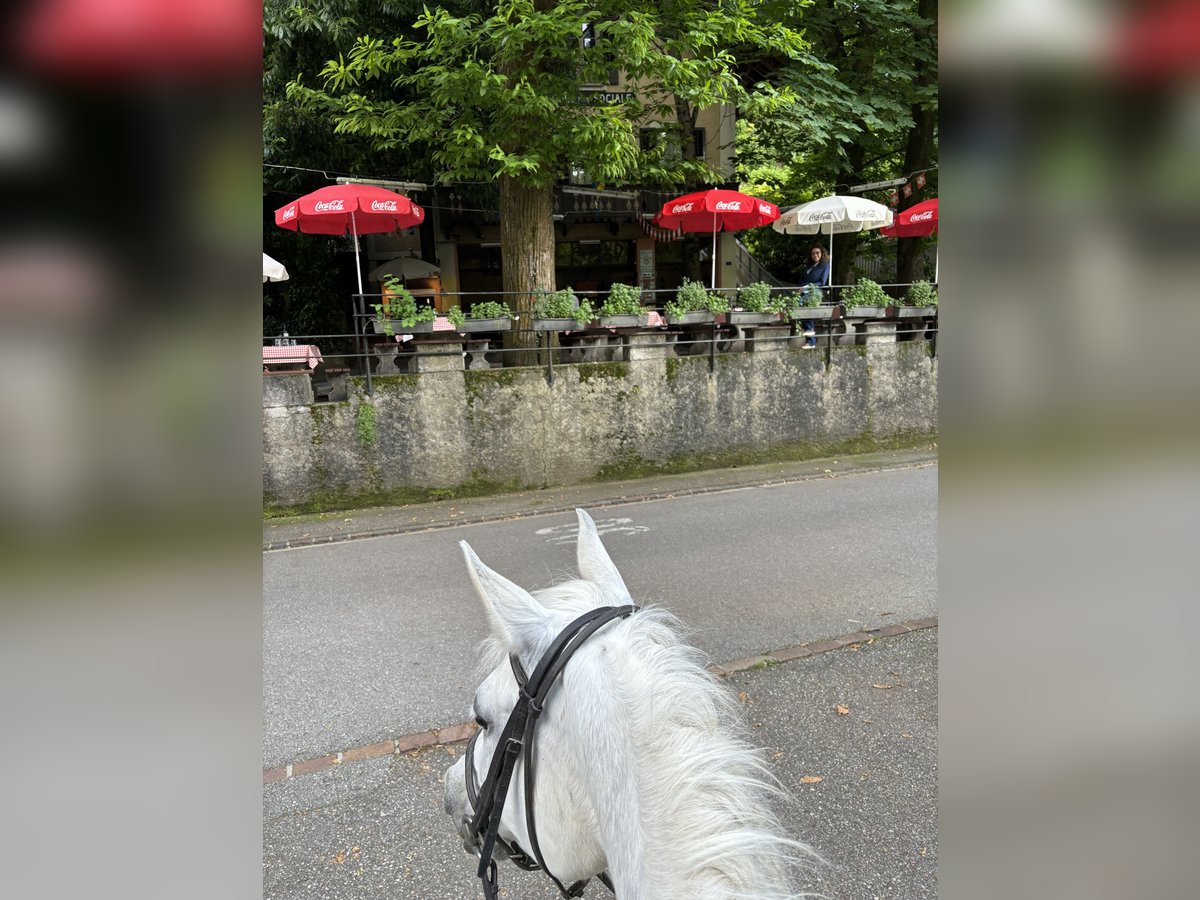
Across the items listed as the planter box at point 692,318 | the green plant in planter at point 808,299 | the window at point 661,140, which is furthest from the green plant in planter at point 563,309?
the window at point 661,140

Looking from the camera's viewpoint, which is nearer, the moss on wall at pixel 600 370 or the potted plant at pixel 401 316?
the potted plant at pixel 401 316

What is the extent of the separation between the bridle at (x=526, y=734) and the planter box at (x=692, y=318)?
28.2 ft

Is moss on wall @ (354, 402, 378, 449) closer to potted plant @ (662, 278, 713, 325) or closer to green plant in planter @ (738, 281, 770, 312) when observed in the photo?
potted plant @ (662, 278, 713, 325)

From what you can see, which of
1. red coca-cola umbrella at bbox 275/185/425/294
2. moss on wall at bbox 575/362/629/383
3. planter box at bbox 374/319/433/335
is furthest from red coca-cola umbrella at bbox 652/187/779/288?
planter box at bbox 374/319/433/335

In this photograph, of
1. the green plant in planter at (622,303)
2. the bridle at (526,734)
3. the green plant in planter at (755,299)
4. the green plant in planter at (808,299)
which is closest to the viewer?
the bridle at (526,734)

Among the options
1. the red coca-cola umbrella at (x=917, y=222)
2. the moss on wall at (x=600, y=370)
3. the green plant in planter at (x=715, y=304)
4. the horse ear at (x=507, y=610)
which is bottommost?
the horse ear at (x=507, y=610)

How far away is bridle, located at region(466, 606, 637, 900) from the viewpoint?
158 cm

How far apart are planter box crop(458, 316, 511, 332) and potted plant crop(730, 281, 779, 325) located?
10.9 ft

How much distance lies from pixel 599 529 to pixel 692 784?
5.95 metres

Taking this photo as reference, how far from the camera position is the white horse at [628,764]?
1192 mm

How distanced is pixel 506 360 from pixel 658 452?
2424mm
